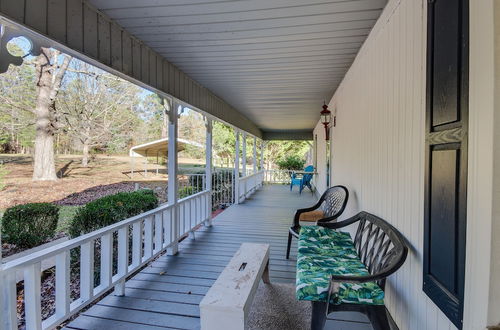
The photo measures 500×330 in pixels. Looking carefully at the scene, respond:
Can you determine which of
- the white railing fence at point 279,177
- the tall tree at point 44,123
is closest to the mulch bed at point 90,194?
the tall tree at point 44,123

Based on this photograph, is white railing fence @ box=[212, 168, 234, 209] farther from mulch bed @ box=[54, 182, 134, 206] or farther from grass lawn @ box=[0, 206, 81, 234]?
grass lawn @ box=[0, 206, 81, 234]

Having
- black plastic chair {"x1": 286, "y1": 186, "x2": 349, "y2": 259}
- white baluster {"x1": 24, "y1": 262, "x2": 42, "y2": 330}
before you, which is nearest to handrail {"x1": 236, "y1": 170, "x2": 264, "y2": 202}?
black plastic chair {"x1": 286, "y1": 186, "x2": 349, "y2": 259}

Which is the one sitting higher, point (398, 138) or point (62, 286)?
point (398, 138)

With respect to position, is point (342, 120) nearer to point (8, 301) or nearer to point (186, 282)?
point (186, 282)

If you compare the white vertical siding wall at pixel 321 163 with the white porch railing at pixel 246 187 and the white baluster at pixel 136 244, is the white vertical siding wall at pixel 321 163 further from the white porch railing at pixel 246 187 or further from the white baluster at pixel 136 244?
the white baluster at pixel 136 244

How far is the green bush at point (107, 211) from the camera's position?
2900 millimetres

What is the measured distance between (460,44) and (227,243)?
366cm

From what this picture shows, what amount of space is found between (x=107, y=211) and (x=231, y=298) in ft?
6.93

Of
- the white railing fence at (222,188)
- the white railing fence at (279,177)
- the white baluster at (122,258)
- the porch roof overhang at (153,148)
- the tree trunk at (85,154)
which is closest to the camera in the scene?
the white baluster at (122,258)

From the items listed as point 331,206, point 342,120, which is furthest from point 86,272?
point 342,120

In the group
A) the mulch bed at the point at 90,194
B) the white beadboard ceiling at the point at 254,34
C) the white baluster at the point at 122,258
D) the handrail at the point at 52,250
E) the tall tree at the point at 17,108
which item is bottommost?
the white baluster at the point at 122,258

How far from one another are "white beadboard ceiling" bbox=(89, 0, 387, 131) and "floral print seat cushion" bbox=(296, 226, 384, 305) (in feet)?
6.29

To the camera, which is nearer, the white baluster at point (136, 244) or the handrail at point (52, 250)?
the handrail at point (52, 250)

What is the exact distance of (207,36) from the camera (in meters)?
2.56
